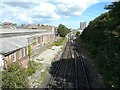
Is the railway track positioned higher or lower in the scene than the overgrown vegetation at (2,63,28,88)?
lower

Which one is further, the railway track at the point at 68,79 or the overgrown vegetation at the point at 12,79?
the railway track at the point at 68,79

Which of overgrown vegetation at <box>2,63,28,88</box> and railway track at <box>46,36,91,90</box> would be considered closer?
overgrown vegetation at <box>2,63,28,88</box>

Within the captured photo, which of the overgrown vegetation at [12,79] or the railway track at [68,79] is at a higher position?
the overgrown vegetation at [12,79]

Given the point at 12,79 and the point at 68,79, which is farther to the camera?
the point at 68,79

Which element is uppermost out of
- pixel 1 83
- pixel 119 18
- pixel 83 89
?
pixel 119 18

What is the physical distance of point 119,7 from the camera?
15820mm

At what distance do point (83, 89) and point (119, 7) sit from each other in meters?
7.45

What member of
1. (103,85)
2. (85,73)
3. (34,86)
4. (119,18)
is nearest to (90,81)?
(103,85)

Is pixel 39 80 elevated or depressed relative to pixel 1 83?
depressed

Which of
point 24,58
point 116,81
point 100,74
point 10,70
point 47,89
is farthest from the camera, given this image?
point 24,58

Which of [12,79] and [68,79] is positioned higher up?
[12,79]

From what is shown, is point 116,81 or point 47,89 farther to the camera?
point 47,89

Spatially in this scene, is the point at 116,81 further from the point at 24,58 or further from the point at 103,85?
the point at 24,58

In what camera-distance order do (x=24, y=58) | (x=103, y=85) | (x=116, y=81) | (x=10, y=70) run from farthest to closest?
(x=24, y=58) < (x=103, y=85) < (x=10, y=70) < (x=116, y=81)
